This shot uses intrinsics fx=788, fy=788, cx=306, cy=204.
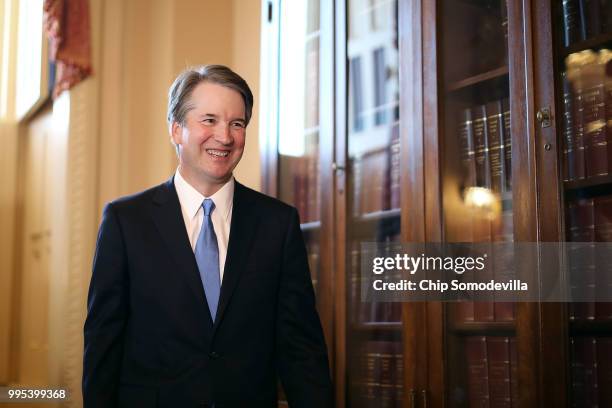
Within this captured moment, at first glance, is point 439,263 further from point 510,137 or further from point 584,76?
point 584,76

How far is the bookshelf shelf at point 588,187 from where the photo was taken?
182 cm

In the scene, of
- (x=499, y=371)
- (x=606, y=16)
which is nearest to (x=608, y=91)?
(x=606, y=16)

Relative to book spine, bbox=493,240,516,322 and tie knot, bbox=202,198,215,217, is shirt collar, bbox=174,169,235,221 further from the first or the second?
book spine, bbox=493,240,516,322

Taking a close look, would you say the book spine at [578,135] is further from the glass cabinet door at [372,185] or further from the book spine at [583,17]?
the glass cabinet door at [372,185]

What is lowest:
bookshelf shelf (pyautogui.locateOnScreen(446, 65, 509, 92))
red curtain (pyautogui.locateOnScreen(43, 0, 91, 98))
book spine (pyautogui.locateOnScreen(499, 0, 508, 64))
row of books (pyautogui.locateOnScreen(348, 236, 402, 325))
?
row of books (pyautogui.locateOnScreen(348, 236, 402, 325))

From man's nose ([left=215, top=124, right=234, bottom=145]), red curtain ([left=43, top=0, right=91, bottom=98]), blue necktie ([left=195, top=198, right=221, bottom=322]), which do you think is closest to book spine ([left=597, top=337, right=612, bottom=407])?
blue necktie ([left=195, top=198, right=221, bottom=322])

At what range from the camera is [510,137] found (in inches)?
79.0

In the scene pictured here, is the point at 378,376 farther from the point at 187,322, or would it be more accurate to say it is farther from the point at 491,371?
the point at 187,322

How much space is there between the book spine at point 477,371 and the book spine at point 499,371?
0.02 m

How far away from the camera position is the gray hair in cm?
189

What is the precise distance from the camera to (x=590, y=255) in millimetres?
1836

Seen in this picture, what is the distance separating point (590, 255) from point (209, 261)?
34.9 inches

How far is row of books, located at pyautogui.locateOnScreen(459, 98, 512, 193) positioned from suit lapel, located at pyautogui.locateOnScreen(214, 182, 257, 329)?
2.09 ft

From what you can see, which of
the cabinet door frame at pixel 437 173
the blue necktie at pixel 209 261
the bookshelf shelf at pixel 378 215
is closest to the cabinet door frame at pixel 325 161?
the bookshelf shelf at pixel 378 215
